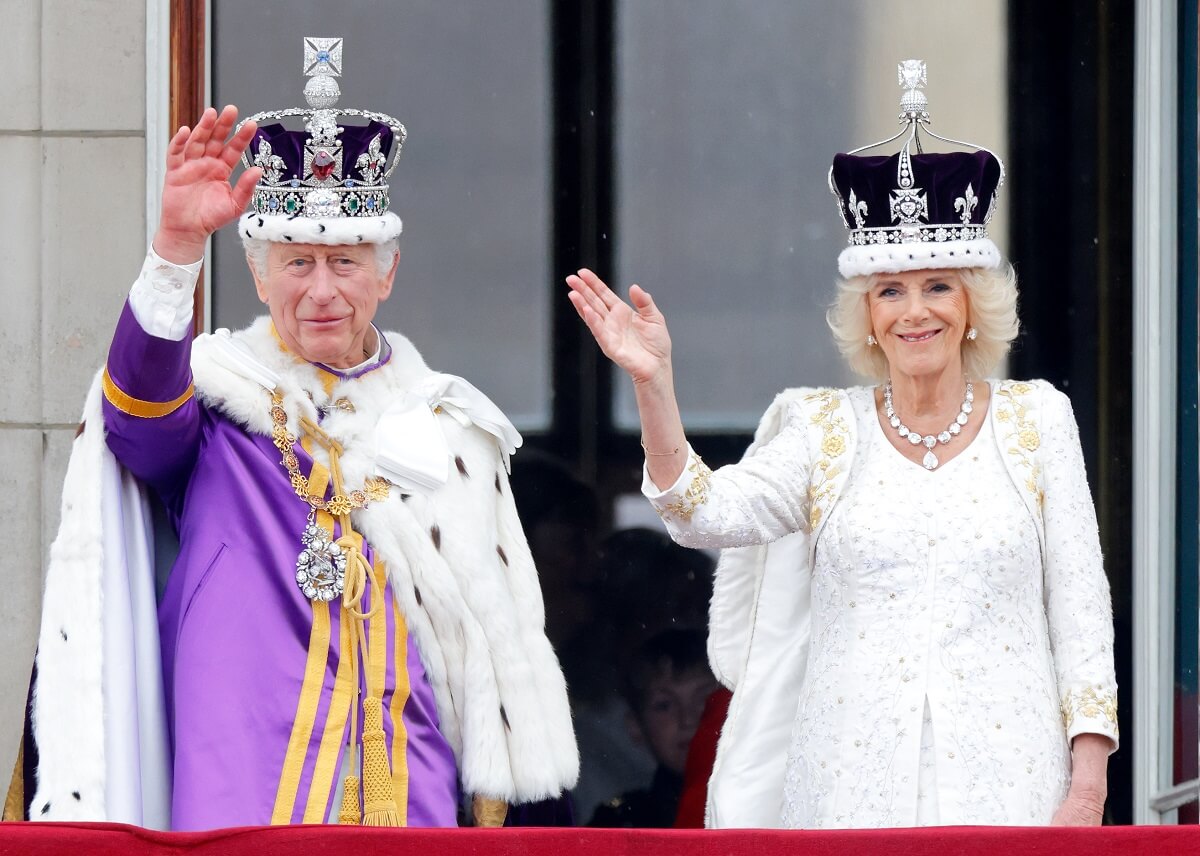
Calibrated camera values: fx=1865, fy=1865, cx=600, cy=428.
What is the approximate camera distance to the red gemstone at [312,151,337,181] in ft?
10.4

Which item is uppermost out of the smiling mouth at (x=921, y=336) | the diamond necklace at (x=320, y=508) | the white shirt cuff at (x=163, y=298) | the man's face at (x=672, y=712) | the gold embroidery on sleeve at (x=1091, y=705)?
the white shirt cuff at (x=163, y=298)

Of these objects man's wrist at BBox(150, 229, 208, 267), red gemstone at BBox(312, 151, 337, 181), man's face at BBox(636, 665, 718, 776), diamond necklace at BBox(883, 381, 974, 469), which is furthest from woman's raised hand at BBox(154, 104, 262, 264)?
man's face at BBox(636, 665, 718, 776)

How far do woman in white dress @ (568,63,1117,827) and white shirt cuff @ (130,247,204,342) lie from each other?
0.61 meters

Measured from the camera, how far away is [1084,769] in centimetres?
295

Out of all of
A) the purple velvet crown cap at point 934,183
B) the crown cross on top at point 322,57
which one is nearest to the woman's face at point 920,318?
the purple velvet crown cap at point 934,183

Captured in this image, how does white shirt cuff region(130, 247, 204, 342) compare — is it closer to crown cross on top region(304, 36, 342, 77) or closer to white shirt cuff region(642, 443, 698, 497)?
crown cross on top region(304, 36, 342, 77)

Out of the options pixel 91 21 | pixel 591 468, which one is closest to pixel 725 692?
pixel 591 468

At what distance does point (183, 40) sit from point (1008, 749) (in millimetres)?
2433

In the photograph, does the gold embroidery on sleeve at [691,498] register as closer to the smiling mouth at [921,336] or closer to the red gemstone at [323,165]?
the smiling mouth at [921,336]

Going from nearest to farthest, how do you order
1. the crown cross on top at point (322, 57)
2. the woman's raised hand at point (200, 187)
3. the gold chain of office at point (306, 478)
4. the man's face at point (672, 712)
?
1. the woman's raised hand at point (200, 187)
2. the gold chain of office at point (306, 478)
3. the crown cross on top at point (322, 57)
4. the man's face at point (672, 712)

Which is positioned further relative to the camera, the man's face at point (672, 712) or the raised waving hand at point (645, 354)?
the man's face at point (672, 712)

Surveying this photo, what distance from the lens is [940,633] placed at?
3.00 meters

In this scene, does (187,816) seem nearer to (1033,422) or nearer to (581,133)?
(1033,422)

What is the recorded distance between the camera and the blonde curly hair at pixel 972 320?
3.14 metres
